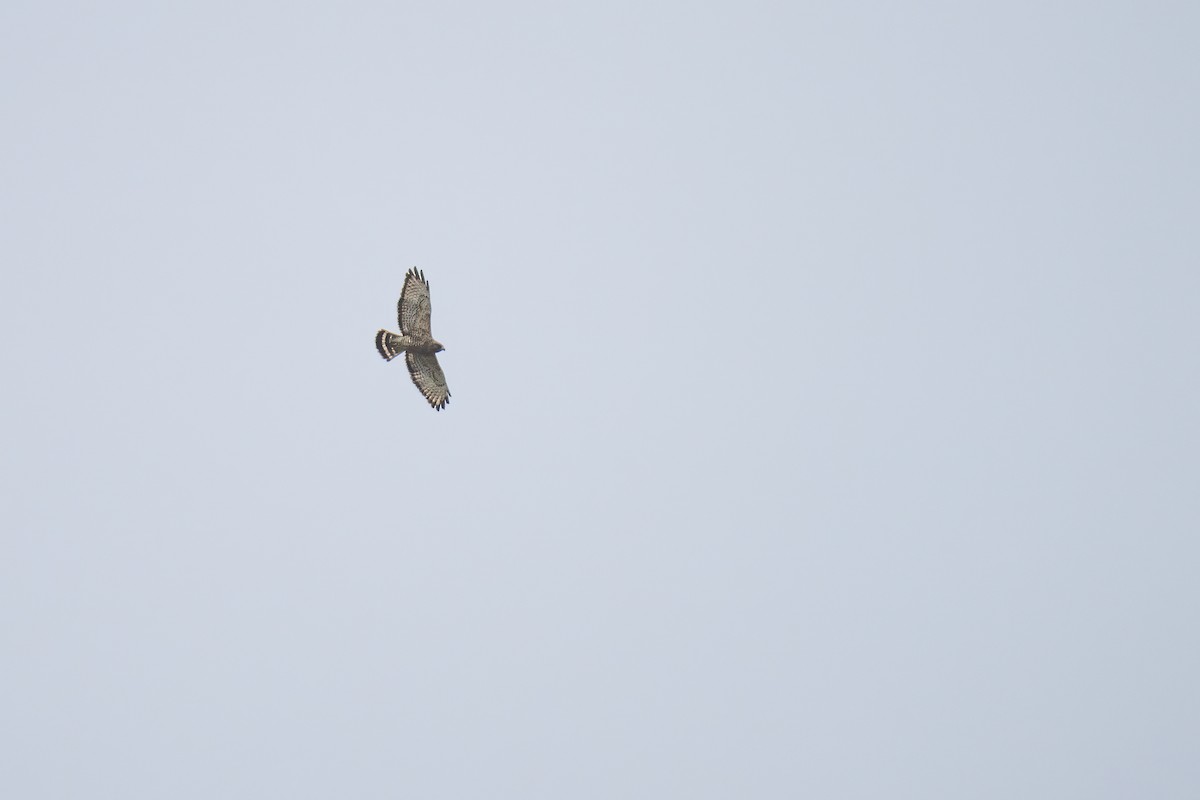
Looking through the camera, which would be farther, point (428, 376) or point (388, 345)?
point (428, 376)

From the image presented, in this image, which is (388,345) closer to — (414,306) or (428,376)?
(414,306)

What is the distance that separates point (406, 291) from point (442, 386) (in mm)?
4751

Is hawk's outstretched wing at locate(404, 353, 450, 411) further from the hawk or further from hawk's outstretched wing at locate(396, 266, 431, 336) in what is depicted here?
hawk's outstretched wing at locate(396, 266, 431, 336)

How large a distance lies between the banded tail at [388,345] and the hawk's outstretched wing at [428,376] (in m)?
1.25

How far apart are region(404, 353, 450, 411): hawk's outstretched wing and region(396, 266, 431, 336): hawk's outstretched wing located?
1.17 meters

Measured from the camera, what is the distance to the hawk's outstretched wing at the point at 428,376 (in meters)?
51.1

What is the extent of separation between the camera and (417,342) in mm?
50344

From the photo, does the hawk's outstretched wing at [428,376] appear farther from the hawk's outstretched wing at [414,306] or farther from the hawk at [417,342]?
the hawk's outstretched wing at [414,306]

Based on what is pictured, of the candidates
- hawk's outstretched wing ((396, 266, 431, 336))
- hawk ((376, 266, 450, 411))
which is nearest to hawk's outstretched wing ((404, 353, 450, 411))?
hawk ((376, 266, 450, 411))

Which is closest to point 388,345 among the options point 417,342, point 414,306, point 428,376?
point 417,342

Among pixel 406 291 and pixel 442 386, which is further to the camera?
pixel 442 386

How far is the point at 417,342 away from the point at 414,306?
4.58 feet

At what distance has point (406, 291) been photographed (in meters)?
49.3

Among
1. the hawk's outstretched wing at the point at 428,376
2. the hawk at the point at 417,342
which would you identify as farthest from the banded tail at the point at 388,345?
the hawk's outstretched wing at the point at 428,376
